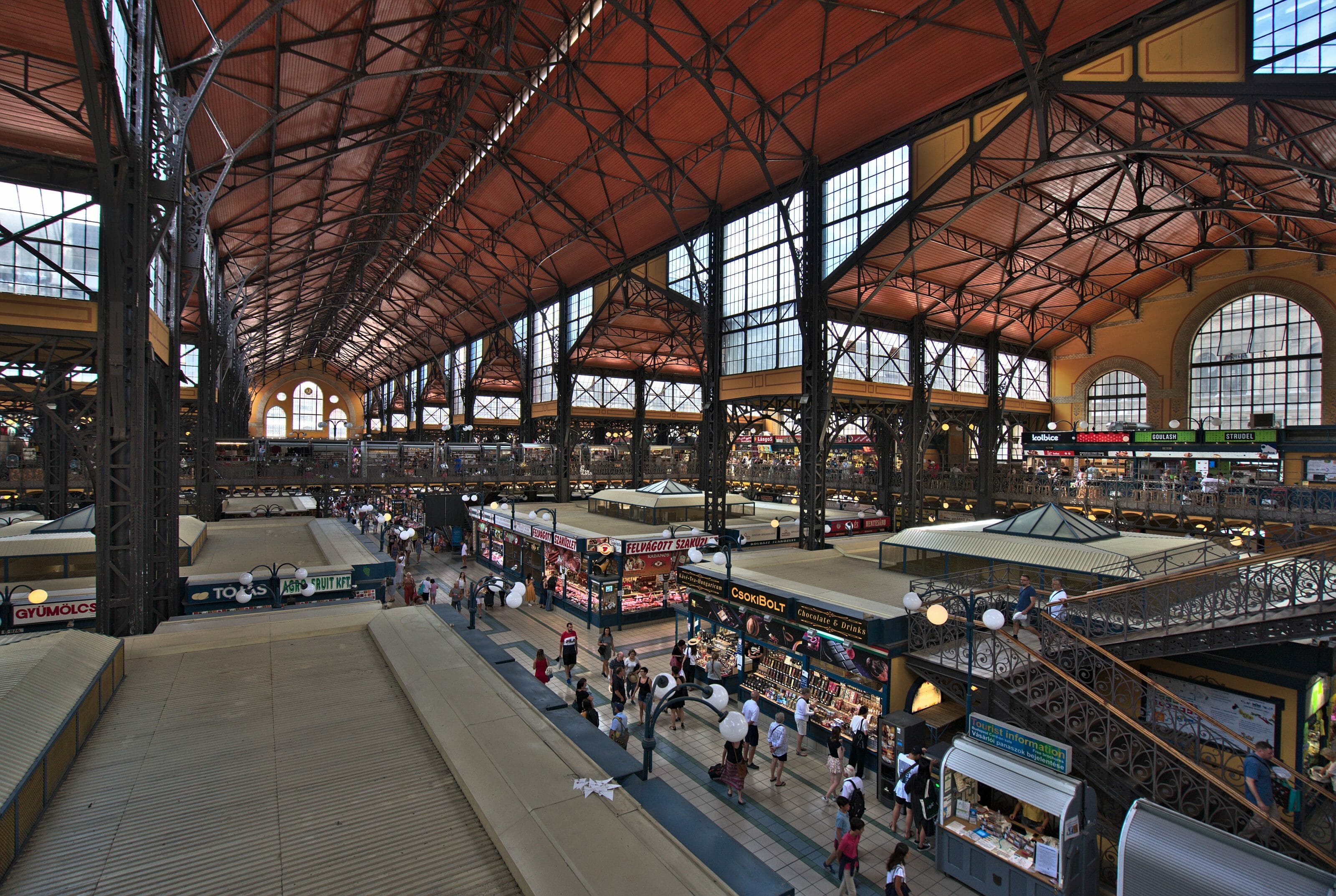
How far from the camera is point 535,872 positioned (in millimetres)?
3893

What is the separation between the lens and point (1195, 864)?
7.03 metres

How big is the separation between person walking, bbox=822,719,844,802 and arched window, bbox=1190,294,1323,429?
2984cm

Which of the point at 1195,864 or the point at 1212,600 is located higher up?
the point at 1212,600

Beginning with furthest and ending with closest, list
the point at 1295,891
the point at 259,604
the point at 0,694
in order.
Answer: the point at 259,604
the point at 1295,891
the point at 0,694

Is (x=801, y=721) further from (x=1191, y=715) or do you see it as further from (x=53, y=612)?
(x=53, y=612)

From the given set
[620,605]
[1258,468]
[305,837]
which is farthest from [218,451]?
[1258,468]

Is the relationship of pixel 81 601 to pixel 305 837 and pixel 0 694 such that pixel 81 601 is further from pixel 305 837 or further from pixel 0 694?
pixel 305 837

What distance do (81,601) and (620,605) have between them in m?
13.7

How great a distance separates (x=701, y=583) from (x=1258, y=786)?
10794mm

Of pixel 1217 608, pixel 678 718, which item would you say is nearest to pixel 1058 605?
pixel 1217 608

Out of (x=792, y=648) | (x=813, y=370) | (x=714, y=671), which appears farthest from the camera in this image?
(x=813, y=370)

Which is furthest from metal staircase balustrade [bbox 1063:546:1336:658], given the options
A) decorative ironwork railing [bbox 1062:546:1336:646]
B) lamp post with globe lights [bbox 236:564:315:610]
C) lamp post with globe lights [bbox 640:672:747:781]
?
lamp post with globe lights [bbox 236:564:315:610]

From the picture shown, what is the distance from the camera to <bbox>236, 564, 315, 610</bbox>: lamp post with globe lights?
529 inches

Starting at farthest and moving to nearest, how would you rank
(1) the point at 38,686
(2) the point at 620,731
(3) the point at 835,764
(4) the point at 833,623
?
(4) the point at 833,623 → (2) the point at 620,731 → (3) the point at 835,764 → (1) the point at 38,686
